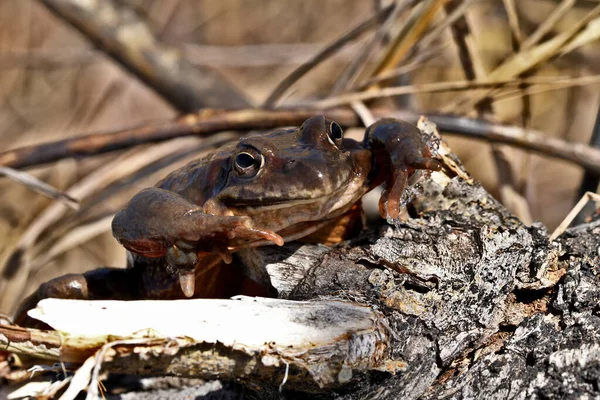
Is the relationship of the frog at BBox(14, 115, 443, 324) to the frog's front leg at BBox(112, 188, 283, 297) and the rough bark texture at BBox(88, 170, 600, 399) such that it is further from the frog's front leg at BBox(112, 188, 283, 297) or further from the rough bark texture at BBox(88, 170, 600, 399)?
the rough bark texture at BBox(88, 170, 600, 399)

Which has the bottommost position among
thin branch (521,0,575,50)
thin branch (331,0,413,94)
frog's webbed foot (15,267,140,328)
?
frog's webbed foot (15,267,140,328)

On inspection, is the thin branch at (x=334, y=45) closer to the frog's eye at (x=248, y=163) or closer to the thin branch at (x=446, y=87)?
the thin branch at (x=446, y=87)

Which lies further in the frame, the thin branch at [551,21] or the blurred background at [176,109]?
the blurred background at [176,109]

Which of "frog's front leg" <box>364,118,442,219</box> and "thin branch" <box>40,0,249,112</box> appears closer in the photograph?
"frog's front leg" <box>364,118,442,219</box>

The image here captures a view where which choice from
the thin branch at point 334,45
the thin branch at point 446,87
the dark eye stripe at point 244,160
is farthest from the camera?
the thin branch at point 334,45

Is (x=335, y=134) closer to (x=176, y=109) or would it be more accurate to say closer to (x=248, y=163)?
(x=248, y=163)

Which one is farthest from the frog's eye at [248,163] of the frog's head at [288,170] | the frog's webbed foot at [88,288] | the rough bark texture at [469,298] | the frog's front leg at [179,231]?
the frog's webbed foot at [88,288]

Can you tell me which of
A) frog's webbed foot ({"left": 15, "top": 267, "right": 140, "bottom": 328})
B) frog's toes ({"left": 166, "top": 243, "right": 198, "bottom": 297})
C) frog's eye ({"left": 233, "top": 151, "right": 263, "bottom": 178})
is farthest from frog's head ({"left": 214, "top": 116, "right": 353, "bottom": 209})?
frog's webbed foot ({"left": 15, "top": 267, "right": 140, "bottom": 328})
